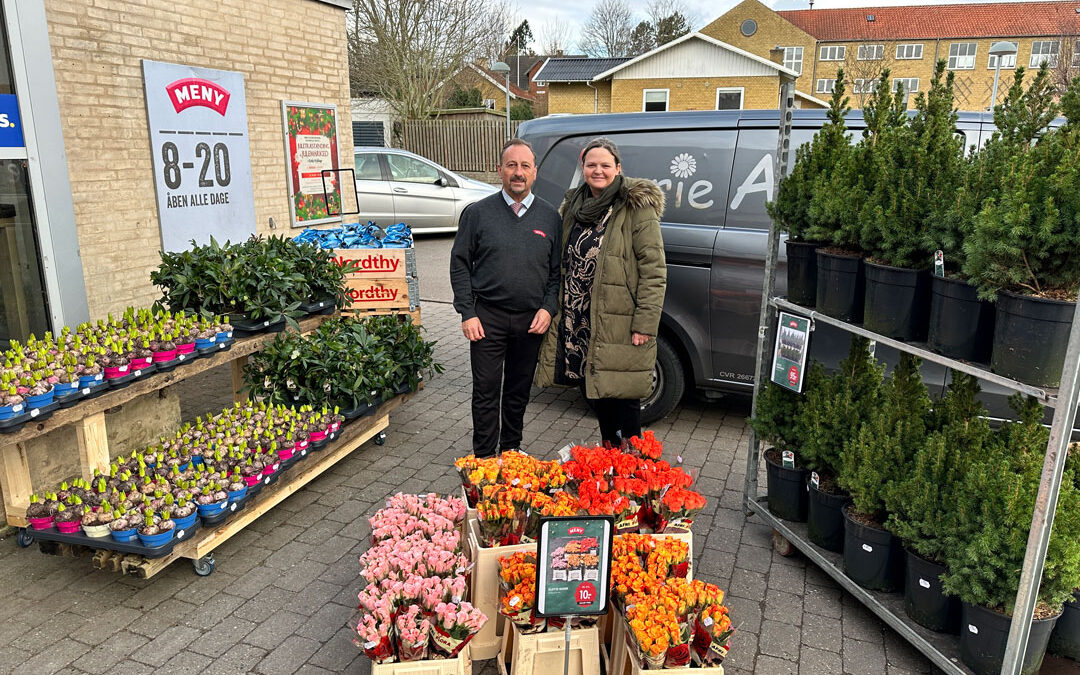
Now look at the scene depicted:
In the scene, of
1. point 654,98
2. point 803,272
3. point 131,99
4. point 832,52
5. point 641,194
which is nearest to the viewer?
point 803,272

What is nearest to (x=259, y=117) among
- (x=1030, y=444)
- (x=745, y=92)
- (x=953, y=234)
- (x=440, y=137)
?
(x=953, y=234)

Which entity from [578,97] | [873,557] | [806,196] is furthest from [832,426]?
[578,97]

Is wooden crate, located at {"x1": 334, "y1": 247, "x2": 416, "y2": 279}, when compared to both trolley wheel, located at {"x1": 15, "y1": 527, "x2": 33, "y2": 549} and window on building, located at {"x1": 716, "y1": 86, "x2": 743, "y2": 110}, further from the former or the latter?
window on building, located at {"x1": 716, "y1": 86, "x2": 743, "y2": 110}

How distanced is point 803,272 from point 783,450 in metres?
0.92

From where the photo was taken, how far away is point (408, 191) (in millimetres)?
13664

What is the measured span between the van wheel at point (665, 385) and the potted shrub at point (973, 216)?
100 inches

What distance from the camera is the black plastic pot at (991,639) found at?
7.91 ft

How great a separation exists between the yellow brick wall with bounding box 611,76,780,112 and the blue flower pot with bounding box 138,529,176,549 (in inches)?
1060

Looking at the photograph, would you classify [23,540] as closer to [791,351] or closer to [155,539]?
[155,539]

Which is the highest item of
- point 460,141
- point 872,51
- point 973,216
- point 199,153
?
point 872,51

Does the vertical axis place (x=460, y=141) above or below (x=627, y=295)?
above

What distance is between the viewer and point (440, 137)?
77.0 feet

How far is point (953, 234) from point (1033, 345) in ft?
1.69

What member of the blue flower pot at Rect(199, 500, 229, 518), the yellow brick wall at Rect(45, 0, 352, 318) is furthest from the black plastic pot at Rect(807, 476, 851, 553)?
the yellow brick wall at Rect(45, 0, 352, 318)
